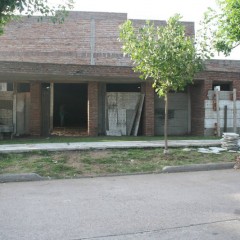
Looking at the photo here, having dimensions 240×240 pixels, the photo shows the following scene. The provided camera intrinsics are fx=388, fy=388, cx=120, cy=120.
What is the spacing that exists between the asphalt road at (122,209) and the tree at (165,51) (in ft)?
11.6

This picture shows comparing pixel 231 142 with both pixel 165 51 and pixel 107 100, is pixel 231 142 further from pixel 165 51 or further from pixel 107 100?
pixel 107 100

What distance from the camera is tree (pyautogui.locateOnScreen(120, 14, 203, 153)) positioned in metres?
11.4

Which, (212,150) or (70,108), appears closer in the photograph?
(212,150)

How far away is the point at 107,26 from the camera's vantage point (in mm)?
25469

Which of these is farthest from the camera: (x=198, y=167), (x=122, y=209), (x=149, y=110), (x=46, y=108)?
(x=46, y=108)

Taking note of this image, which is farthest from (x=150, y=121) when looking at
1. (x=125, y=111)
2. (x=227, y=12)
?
(x=227, y=12)

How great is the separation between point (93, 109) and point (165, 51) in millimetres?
7078

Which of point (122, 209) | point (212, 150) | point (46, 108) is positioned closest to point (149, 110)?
point (46, 108)

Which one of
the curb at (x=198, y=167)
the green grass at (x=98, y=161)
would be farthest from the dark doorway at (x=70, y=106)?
the curb at (x=198, y=167)

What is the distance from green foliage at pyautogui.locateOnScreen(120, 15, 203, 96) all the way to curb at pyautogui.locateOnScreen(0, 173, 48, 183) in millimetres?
4624

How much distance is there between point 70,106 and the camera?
23391mm

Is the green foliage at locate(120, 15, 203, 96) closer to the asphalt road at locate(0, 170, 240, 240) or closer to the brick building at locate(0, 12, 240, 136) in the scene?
the asphalt road at locate(0, 170, 240, 240)

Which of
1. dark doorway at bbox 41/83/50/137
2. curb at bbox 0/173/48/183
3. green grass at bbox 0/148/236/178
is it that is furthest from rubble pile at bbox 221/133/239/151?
dark doorway at bbox 41/83/50/137

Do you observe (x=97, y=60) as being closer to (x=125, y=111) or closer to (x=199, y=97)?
(x=125, y=111)
